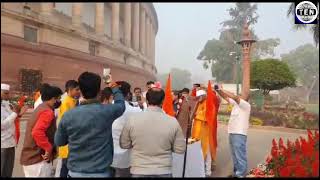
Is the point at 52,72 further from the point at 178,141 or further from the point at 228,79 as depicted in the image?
the point at 228,79

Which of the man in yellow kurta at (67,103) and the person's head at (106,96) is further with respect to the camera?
the man in yellow kurta at (67,103)

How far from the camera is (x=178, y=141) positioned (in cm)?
326

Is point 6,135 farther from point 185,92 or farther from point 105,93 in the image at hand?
point 185,92

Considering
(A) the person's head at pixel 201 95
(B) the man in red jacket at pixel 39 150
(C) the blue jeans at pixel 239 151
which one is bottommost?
(C) the blue jeans at pixel 239 151

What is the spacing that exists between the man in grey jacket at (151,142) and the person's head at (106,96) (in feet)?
2.20

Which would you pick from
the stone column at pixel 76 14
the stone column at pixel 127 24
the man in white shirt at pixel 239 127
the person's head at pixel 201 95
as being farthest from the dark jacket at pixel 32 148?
the stone column at pixel 127 24

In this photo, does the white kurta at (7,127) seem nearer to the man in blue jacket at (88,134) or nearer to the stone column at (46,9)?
the man in blue jacket at (88,134)

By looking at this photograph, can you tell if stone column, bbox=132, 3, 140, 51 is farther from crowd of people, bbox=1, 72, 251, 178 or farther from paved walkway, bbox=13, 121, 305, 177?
crowd of people, bbox=1, 72, 251, 178

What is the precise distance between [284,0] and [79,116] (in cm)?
197

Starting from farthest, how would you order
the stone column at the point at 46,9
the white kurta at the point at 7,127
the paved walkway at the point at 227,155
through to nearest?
the stone column at the point at 46,9, the paved walkway at the point at 227,155, the white kurta at the point at 7,127

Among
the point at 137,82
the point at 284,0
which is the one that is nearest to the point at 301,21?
the point at 284,0

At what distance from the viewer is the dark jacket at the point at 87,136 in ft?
9.94

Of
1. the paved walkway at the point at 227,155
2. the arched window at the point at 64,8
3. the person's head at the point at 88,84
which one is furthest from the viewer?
the arched window at the point at 64,8

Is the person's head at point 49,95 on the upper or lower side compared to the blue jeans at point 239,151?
upper
